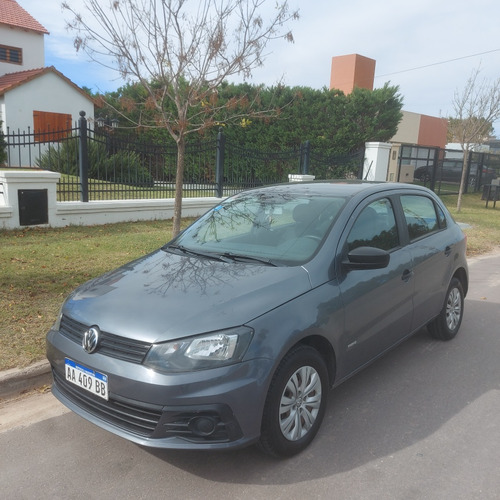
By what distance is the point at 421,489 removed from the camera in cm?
261

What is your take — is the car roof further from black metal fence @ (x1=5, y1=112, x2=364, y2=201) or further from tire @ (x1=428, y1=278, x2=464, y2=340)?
black metal fence @ (x1=5, y1=112, x2=364, y2=201)

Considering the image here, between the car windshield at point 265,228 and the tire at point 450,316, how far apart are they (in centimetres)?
183

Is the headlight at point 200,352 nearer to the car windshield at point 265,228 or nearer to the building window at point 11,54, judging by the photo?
the car windshield at point 265,228

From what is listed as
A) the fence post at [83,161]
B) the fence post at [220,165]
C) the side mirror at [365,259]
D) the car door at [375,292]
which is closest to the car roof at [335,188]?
the car door at [375,292]

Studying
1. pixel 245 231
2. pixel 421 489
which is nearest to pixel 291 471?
pixel 421 489

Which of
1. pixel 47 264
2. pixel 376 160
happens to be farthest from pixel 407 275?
pixel 376 160

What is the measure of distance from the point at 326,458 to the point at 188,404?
3.31 ft

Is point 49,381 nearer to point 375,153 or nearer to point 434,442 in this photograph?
point 434,442

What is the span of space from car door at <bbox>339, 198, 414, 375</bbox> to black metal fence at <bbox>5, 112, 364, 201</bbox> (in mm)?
6574

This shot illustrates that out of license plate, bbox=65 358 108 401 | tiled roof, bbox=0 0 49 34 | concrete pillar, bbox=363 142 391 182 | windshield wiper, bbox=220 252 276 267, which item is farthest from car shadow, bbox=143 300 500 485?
tiled roof, bbox=0 0 49 34

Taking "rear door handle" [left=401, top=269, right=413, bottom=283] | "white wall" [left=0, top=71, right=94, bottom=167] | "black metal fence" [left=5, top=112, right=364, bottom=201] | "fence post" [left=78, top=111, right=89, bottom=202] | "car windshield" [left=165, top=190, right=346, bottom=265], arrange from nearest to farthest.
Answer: "car windshield" [left=165, top=190, right=346, bottom=265] < "rear door handle" [left=401, top=269, right=413, bottom=283] < "fence post" [left=78, top=111, right=89, bottom=202] < "black metal fence" [left=5, top=112, right=364, bottom=201] < "white wall" [left=0, top=71, right=94, bottom=167]

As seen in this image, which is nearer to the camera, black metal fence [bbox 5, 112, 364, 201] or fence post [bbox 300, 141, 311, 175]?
black metal fence [bbox 5, 112, 364, 201]

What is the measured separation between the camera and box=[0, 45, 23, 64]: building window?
74.3 ft

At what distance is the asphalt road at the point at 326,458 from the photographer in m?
2.58
